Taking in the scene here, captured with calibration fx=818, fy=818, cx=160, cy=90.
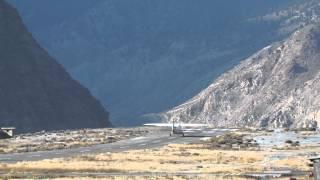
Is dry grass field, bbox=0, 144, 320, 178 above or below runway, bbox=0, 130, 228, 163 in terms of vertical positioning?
below

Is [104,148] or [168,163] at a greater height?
[104,148]

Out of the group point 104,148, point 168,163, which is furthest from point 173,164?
point 104,148

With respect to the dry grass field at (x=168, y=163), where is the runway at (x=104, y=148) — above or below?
above

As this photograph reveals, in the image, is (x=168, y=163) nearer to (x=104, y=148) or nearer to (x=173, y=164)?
(x=173, y=164)

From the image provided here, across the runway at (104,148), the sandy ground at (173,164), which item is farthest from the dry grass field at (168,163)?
the runway at (104,148)

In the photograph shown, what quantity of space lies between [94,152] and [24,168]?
33849 mm

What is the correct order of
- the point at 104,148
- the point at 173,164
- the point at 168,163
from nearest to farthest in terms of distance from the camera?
1. the point at 173,164
2. the point at 168,163
3. the point at 104,148

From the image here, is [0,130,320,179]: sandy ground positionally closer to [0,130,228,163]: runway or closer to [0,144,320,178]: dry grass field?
[0,144,320,178]: dry grass field

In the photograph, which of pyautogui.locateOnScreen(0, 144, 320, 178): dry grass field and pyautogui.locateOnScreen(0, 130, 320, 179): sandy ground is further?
pyautogui.locateOnScreen(0, 144, 320, 178): dry grass field

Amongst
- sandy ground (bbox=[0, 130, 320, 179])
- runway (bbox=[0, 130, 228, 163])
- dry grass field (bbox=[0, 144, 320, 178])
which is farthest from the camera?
runway (bbox=[0, 130, 228, 163])

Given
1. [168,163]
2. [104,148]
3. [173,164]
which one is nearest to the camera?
[173,164]

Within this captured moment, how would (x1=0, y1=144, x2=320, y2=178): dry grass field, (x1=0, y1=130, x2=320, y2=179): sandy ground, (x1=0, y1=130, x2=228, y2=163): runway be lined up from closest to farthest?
(x1=0, y1=130, x2=320, y2=179): sandy ground → (x1=0, y1=144, x2=320, y2=178): dry grass field → (x1=0, y1=130, x2=228, y2=163): runway

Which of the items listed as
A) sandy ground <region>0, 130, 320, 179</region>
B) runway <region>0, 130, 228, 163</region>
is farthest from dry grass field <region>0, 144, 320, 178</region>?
runway <region>0, 130, 228, 163</region>

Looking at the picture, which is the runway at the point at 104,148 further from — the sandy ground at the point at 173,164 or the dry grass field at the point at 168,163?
the dry grass field at the point at 168,163
